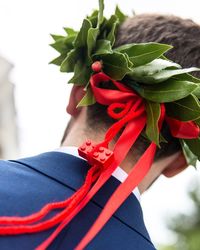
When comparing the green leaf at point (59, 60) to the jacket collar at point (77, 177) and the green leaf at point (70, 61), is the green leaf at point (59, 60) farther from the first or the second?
the jacket collar at point (77, 177)

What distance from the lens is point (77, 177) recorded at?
3.46 ft

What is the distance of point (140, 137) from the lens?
1.16 meters

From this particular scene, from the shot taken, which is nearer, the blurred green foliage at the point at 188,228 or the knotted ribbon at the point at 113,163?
the knotted ribbon at the point at 113,163

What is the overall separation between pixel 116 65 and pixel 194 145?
→ 286mm

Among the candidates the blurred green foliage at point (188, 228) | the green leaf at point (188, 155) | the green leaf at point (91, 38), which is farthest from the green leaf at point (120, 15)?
the blurred green foliage at point (188, 228)

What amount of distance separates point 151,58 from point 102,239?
1.39ft

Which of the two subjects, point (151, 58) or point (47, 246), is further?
point (151, 58)

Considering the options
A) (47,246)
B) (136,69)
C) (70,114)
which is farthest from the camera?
(70,114)

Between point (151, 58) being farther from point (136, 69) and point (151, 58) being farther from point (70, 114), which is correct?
point (70, 114)

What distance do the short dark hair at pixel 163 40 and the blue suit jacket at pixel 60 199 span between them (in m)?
0.13

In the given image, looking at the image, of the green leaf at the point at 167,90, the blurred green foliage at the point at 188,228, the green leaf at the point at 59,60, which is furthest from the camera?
the blurred green foliage at the point at 188,228

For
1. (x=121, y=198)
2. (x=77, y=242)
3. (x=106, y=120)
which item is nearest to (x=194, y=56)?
(x=106, y=120)

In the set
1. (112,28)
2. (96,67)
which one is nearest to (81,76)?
(96,67)

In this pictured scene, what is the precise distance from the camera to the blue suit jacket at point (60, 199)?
3.12 ft
